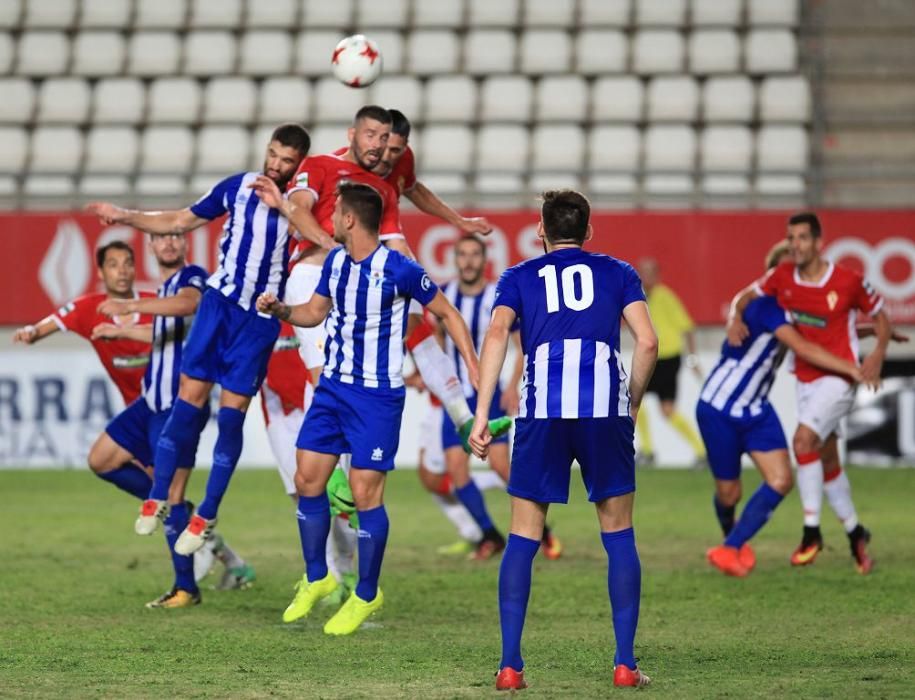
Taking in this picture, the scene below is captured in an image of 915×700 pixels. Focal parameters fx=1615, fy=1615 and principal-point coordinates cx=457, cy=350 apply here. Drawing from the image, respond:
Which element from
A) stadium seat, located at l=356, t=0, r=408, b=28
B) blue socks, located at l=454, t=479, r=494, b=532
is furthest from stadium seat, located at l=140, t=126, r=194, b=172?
blue socks, located at l=454, t=479, r=494, b=532

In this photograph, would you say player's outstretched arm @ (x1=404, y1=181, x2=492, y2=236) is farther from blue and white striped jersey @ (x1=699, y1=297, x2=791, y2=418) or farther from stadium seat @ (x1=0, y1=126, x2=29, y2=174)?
stadium seat @ (x1=0, y1=126, x2=29, y2=174)

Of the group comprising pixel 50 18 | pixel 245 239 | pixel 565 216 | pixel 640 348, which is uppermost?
pixel 50 18

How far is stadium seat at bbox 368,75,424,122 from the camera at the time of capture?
757 inches

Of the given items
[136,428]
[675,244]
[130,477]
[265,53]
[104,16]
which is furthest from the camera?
[104,16]

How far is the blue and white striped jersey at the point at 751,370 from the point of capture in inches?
381

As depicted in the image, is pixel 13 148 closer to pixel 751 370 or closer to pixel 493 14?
pixel 493 14

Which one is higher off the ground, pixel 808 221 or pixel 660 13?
Result: pixel 660 13

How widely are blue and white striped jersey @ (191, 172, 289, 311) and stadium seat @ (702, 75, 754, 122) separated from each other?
1156 cm

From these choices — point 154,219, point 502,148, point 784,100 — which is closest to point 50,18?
point 502,148

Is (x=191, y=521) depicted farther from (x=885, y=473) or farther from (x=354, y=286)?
(x=885, y=473)

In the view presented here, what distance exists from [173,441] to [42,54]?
44.2 ft

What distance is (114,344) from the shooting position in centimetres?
930

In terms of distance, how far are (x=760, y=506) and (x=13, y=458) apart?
372 inches

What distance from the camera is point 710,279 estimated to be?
16797 millimetres
